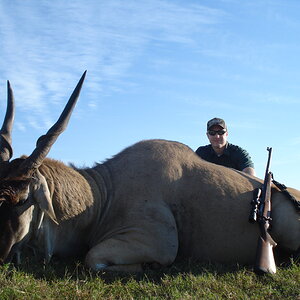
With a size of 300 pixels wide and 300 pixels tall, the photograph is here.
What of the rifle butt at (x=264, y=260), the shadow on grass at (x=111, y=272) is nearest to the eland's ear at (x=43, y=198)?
the shadow on grass at (x=111, y=272)

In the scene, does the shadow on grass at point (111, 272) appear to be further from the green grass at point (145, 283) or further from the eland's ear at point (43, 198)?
the eland's ear at point (43, 198)

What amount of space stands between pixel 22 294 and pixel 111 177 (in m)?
2.61

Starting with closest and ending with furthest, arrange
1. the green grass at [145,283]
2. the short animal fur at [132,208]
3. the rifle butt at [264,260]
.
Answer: the green grass at [145,283] → the rifle butt at [264,260] → the short animal fur at [132,208]

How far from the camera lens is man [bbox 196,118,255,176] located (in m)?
9.76

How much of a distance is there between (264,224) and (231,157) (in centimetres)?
373

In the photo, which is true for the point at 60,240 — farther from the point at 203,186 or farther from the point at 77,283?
the point at 203,186

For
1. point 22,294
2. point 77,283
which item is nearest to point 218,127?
point 77,283

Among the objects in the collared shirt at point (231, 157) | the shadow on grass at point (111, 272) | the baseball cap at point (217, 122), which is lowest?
the shadow on grass at point (111, 272)

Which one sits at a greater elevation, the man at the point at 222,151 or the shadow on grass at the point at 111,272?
the man at the point at 222,151

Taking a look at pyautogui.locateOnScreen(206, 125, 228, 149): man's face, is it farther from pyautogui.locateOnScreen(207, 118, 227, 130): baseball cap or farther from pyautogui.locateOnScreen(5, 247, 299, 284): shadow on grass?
pyautogui.locateOnScreen(5, 247, 299, 284): shadow on grass

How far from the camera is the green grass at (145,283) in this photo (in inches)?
184

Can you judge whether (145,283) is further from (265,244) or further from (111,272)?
(265,244)

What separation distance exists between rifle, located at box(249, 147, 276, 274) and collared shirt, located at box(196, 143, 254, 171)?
2.48 meters

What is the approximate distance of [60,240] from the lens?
6.14 meters
